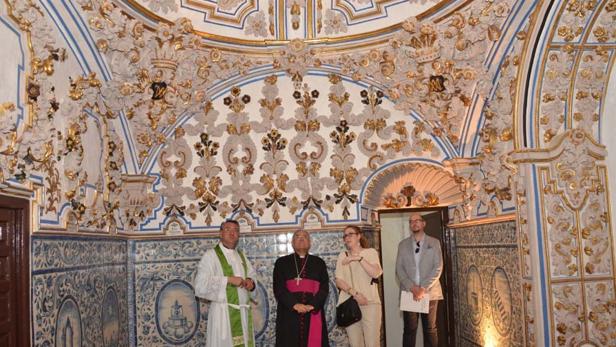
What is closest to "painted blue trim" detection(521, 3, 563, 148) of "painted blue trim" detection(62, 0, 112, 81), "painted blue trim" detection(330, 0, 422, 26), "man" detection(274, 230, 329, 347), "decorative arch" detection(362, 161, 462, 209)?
"painted blue trim" detection(330, 0, 422, 26)

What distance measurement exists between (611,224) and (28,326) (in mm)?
4986

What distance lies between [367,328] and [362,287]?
0.40 m

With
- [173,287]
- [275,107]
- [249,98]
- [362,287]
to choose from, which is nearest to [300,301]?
[362,287]

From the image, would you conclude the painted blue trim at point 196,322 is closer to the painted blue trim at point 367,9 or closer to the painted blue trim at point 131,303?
the painted blue trim at point 131,303

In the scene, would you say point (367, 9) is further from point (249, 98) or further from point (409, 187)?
point (409, 187)

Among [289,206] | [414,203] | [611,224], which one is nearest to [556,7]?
[611,224]

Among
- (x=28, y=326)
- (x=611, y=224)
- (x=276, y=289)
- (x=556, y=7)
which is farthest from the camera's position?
(x=276, y=289)

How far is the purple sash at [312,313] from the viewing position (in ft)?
20.7

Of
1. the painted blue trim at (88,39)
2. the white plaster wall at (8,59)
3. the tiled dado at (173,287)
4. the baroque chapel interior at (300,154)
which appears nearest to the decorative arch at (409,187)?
the baroque chapel interior at (300,154)

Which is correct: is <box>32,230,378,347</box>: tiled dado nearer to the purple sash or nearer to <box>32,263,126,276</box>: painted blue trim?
<box>32,263,126,276</box>: painted blue trim

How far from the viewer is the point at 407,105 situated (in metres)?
7.39

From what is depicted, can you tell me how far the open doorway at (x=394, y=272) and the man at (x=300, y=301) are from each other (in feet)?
5.66

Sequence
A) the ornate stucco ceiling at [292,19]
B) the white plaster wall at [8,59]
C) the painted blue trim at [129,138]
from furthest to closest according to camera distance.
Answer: the painted blue trim at [129,138]
the ornate stucco ceiling at [292,19]
the white plaster wall at [8,59]

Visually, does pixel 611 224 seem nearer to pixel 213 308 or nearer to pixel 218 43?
pixel 213 308
